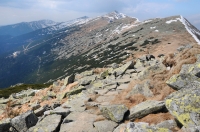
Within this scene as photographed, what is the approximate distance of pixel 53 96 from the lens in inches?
1065

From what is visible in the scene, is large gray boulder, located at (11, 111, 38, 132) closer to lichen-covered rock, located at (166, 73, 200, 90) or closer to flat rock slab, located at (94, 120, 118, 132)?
flat rock slab, located at (94, 120, 118, 132)

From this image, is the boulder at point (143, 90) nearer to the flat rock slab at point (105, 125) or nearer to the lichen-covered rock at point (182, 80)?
the lichen-covered rock at point (182, 80)

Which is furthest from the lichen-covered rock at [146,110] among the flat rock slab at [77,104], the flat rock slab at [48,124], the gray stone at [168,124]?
the flat rock slab at [77,104]

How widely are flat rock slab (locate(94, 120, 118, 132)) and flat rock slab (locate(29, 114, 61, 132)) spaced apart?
2.83 meters

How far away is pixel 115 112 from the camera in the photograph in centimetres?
1296

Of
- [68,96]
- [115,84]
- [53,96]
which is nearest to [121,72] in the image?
[115,84]

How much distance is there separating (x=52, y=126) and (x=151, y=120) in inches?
258

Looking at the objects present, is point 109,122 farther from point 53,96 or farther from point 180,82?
point 53,96

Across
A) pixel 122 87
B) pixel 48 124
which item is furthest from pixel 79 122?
pixel 122 87

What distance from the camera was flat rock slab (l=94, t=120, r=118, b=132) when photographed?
A: 485 inches

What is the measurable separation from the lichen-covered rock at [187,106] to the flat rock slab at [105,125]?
3718 mm

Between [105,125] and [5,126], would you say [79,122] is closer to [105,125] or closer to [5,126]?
[105,125]

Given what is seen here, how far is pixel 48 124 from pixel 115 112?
4732mm

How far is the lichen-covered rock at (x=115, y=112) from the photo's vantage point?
1266 centimetres
